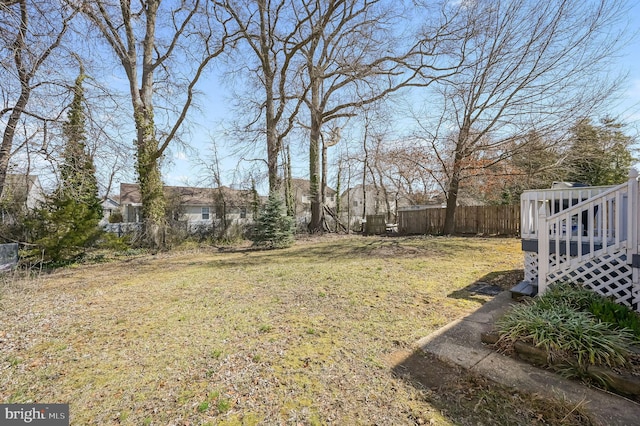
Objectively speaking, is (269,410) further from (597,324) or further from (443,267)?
(443,267)

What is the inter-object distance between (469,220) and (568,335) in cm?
1204

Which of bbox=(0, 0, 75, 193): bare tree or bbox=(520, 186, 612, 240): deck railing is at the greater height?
bbox=(0, 0, 75, 193): bare tree

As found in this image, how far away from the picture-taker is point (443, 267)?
6316 mm

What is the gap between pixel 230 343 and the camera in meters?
2.97

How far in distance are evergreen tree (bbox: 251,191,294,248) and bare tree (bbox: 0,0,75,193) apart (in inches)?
263

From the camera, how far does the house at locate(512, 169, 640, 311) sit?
301cm

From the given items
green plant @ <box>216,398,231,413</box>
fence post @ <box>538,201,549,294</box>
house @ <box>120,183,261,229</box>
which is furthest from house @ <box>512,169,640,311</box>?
house @ <box>120,183,261,229</box>

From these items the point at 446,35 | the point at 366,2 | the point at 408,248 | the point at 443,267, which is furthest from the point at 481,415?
the point at 366,2

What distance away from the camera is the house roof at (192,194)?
13830 millimetres

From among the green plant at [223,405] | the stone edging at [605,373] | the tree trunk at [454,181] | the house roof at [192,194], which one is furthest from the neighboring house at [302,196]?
the green plant at [223,405]

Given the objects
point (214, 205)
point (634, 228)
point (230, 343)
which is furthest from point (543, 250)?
point (214, 205)

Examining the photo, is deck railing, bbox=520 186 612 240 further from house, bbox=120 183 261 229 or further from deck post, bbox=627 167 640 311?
house, bbox=120 183 261 229

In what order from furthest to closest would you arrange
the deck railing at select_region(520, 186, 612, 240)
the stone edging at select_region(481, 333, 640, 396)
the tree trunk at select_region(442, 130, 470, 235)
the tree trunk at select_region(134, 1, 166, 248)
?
the tree trunk at select_region(442, 130, 470, 235) → the tree trunk at select_region(134, 1, 166, 248) → the deck railing at select_region(520, 186, 612, 240) → the stone edging at select_region(481, 333, 640, 396)

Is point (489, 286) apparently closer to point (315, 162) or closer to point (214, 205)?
point (315, 162)
